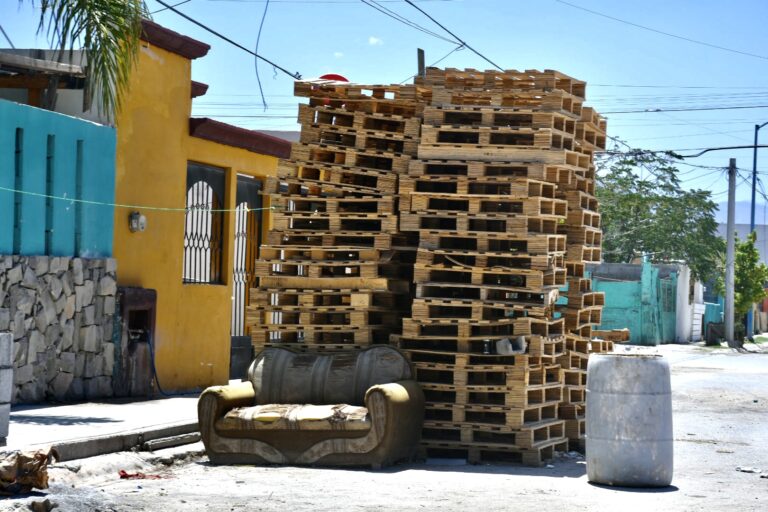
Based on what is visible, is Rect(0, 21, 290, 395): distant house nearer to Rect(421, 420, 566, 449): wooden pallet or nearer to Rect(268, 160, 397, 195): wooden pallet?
Rect(268, 160, 397, 195): wooden pallet

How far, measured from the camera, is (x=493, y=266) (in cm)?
1333

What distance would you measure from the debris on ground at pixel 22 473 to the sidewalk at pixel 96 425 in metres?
0.94

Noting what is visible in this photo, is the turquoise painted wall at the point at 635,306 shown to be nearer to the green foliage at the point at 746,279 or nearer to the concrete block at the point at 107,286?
the green foliage at the point at 746,279

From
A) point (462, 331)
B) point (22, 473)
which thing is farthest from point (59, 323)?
point (22, 473)

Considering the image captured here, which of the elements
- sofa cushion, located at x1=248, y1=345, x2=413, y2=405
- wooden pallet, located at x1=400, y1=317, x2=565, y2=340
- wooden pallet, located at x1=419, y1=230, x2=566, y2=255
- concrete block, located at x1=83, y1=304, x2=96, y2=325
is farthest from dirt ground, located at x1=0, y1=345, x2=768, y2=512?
concrete block, located at x1=83, y1=304, x2=96, y2=325

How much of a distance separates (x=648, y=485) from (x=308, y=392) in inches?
145

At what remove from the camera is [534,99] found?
47.4 feet

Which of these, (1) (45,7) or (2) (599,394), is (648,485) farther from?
(1) (45,7)

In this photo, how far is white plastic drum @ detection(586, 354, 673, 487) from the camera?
1084 cm

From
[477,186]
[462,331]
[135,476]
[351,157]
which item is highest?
[351,157]

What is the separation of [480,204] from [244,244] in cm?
976

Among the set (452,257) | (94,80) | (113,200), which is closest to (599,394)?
(452,257)

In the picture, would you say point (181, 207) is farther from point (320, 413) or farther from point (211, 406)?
point (320, 413)

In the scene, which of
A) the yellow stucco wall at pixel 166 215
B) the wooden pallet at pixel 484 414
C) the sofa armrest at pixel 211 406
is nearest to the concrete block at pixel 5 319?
the yellow stucco wall at pixel 166 215
